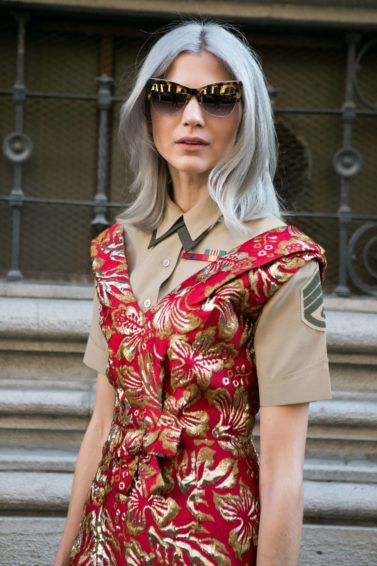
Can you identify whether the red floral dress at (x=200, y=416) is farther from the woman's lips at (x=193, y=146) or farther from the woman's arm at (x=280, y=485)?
the woman's lips at (x=193, y=146)

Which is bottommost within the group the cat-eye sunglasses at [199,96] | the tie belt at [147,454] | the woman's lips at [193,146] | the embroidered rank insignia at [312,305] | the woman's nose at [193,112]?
the tie belt at [147,454]

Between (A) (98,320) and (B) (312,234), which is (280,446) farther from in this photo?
(B) (312,234)

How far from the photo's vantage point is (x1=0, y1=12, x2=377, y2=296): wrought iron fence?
4402 millimetres

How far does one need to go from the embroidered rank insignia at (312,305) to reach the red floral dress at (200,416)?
0.05 meters

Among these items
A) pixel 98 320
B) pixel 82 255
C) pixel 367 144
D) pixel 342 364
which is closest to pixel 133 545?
pixel 98 320

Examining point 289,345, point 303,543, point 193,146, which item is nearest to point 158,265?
point 193,146

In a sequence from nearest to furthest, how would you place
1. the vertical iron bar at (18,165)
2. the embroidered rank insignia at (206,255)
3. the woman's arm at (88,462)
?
the embroidered rank insignia at (206,255)
the woman's arm at (88,462)
the vertical iron bar at (18,165)

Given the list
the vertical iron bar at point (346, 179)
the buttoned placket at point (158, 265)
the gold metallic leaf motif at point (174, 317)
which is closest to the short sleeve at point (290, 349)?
the gold metallic leaf motif at point (174, 317)

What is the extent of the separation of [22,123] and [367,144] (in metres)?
1.61

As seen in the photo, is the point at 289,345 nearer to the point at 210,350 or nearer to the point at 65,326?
the point at 210,350

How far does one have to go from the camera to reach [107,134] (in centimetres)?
443

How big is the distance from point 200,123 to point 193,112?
3 cm

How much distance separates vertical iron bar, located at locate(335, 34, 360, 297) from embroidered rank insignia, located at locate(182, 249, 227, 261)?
232cm

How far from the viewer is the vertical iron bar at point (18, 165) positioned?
423 centimetres
